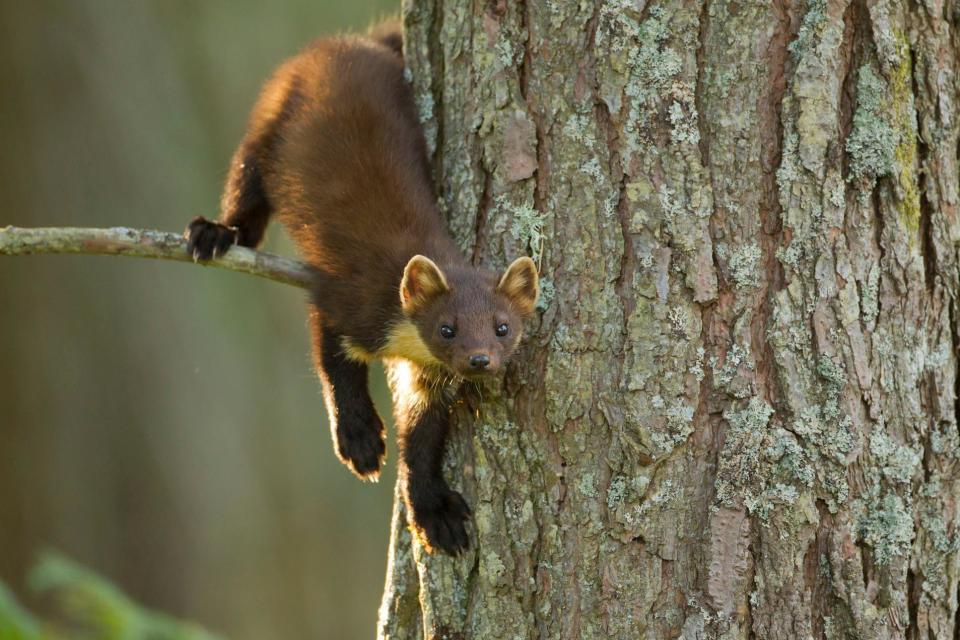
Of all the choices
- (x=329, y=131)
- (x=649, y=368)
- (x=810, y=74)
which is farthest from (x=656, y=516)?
(x=329, y=131)

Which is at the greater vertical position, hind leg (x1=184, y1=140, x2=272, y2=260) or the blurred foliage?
hind leg (x1=184, y1=140, x2=272, y2=260)

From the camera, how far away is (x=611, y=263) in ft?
12.6

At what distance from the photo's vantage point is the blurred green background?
9.91 meters

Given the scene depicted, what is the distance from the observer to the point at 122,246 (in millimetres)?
4172

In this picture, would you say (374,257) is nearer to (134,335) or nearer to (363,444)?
(363,444)

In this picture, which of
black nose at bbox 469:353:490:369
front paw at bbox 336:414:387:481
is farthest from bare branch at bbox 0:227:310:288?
black nose at bbox 469:353:490:369

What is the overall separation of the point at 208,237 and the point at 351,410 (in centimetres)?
102

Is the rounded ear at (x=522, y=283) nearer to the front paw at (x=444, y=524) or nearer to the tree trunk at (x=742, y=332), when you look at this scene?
the tree trunk at (x=742, y=332)

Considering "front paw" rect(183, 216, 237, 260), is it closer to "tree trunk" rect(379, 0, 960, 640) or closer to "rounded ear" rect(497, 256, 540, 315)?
"rounded ear" rect(497, 256, 540, 315)

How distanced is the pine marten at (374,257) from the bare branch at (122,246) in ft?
0.85

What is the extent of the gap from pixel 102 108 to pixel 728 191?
24.4ft

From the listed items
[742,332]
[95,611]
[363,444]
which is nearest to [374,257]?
[363,444]

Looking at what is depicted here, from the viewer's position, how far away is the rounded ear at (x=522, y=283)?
3.92 metres

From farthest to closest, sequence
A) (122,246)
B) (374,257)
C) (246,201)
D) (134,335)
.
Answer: (134,335) < (246,201) < (374,257) < (122,246)
